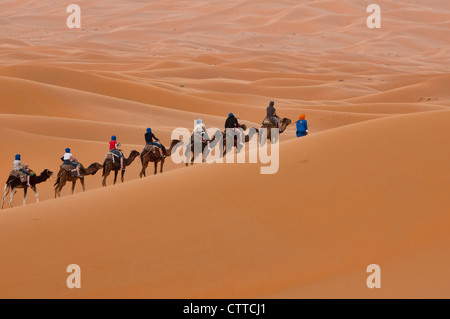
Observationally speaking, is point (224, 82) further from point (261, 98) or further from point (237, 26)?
point (237, 26)

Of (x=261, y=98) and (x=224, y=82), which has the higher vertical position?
(x=224, y=82)

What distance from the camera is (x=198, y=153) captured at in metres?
16.3

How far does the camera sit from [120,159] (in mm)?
15281

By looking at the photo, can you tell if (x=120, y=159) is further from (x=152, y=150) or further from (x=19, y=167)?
(x=19, y=167)

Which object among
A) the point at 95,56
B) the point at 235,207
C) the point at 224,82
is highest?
the point at 95,56

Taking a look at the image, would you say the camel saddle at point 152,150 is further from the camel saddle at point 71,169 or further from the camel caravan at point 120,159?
the camel saddle at point 71,169

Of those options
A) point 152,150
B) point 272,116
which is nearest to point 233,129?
point 272,116

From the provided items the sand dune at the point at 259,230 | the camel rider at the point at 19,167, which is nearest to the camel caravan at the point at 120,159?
the camel rider at the point at 19,167

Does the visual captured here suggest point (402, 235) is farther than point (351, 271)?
Yes

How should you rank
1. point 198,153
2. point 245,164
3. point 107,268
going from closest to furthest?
point 107,268, point 245,164, point 198,153

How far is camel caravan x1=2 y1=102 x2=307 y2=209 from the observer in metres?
14.1

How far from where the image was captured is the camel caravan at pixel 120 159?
1408 cm

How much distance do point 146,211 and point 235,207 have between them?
4.07 feet
